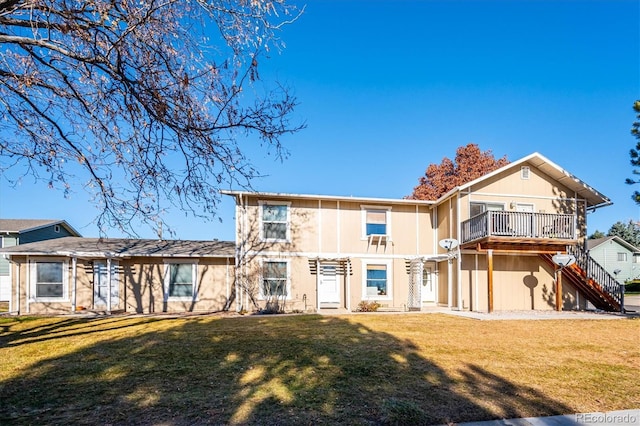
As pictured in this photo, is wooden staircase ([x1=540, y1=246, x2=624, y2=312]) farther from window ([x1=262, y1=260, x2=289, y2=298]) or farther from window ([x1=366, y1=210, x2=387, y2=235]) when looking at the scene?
window ([x1=262, y1=260, x2=289, y2=298])

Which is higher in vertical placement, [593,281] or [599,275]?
[599,275]

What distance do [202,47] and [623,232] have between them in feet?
192

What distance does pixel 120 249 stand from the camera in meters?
15.9

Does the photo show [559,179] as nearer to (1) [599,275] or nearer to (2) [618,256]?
(1) [599,275]

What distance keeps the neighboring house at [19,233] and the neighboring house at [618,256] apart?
4583cm

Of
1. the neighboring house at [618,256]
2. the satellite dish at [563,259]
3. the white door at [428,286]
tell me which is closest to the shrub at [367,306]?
the white door at [428,286]

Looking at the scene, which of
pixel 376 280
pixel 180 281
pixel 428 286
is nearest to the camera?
pixel 180 281

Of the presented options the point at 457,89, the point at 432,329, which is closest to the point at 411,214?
the point at 457,89

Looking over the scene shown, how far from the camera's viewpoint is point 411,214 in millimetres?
17016

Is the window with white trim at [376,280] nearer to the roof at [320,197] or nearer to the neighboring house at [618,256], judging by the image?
the roof at [320,197]

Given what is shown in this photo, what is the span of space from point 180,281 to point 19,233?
584 inches

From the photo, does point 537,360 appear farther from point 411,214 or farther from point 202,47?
point 411,214

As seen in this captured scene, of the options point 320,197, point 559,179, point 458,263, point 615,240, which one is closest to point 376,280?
point 458,263

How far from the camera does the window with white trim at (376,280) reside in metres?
16.2
